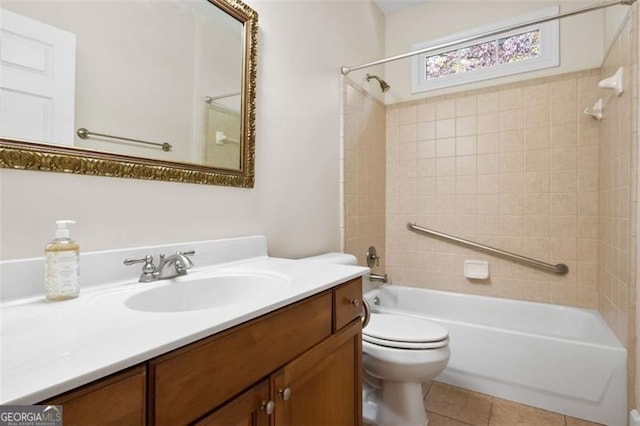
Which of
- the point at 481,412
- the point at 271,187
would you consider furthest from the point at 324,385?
the point at 481,412

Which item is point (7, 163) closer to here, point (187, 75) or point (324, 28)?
point (187, 75)

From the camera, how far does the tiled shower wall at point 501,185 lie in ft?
6.79

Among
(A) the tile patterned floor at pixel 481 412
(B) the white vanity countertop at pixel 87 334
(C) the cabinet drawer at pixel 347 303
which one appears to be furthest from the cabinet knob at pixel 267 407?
(A) the tile patterned floor at pixel 481 412

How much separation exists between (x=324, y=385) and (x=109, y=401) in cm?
61

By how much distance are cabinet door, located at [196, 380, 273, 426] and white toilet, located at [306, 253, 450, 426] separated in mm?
834

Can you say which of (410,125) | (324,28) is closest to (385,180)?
(410,125)

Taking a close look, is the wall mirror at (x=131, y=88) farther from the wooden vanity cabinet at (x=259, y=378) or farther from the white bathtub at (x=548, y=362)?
the white bathtub at (x=548, y=362)

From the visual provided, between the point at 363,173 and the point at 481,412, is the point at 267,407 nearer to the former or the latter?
the point at 481,412

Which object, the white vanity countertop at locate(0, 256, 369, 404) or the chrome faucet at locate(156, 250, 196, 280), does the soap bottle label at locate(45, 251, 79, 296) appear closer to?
the white vanity countertop at locate(0, 256, 369, 404)

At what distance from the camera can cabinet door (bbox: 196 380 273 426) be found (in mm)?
603

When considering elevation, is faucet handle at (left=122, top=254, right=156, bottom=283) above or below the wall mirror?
below

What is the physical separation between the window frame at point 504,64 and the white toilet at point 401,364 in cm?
162

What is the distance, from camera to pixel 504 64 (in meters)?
2.31

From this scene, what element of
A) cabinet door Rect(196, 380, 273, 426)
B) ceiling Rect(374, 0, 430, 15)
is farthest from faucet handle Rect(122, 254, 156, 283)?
ceiling Rect(374, 0, 430, 15)
